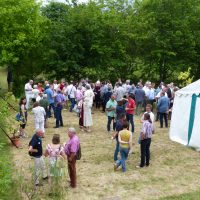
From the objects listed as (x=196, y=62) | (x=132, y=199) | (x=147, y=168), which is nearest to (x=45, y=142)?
(x=147, y=168)

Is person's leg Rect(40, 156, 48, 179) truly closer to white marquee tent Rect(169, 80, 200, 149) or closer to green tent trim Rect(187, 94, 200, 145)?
white marquee tent Rect(169, 80, 200, 149)

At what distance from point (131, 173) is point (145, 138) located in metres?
1.08

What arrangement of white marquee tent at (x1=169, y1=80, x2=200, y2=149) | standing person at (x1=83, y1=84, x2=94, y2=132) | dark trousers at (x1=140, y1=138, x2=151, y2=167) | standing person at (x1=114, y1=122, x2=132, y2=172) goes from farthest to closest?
standing person at (x1=83, y1=84, x2=94, y2=132)
white marquee tent at (x1=169, y1=80, x2=200, y2=149)
dark trousers at (x1=140, y1=138, x2=151, y2=167)
standing person at (x1=114, y1=122, x2=132, y2=172)

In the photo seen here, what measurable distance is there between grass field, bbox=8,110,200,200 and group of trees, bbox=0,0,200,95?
444 inches

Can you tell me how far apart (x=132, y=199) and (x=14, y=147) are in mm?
6094

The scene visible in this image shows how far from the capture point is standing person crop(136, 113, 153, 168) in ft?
38.8

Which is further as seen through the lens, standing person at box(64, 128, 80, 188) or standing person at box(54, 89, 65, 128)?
standing person at box(54, 89, 65, 128)

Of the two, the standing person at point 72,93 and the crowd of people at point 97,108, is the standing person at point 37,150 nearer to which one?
the crowd of people at point 97,108

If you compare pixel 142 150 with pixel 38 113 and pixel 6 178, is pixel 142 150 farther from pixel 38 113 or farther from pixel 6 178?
pixel 6 178

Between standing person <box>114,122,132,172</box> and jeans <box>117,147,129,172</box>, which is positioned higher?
standing person <box>114,122,132,172</box>

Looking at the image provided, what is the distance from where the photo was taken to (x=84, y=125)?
16.9 metres

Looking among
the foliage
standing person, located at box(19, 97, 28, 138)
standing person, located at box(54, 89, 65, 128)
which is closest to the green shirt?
standing person, located at box(54, 89, 65, 128)

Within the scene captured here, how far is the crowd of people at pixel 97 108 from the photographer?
10500 mm

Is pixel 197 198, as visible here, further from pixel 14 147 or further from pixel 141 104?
pixel 141 104
